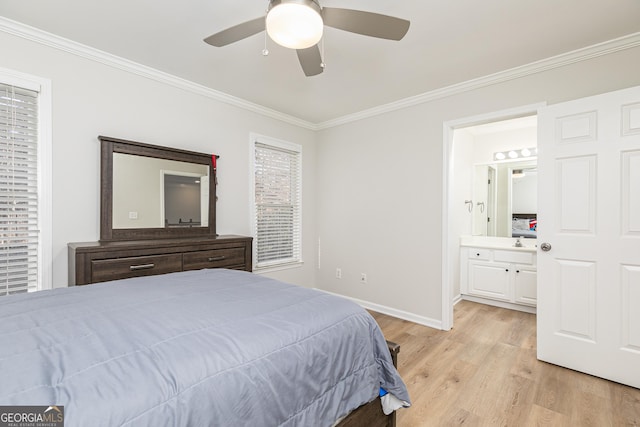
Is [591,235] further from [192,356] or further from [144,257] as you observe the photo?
[144,257]

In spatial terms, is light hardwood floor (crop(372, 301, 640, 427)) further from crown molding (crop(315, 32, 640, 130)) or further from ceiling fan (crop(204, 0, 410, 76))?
crown molding (crop(315, 32, 640, 130))

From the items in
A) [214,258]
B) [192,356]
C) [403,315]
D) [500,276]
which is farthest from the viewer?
[500,276]

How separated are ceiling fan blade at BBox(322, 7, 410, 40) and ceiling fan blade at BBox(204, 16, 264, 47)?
15.1 inches

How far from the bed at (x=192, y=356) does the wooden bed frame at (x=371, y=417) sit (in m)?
0.02

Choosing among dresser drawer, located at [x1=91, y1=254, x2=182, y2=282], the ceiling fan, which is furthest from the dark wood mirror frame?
the ceiling fan

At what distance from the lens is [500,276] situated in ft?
12.8

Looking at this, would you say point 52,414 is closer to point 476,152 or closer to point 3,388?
point 3,388

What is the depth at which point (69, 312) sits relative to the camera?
124 centimetres

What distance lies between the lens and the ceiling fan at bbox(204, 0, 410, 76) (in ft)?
4.56

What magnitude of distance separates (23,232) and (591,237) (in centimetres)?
431

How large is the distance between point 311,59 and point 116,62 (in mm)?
1866

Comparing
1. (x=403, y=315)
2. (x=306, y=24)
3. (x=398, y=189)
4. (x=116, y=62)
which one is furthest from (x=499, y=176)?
(x=116, y=62)

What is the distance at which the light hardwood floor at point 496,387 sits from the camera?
5.95ft

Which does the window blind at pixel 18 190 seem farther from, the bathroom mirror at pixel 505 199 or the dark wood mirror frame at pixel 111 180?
the bathroom mirror at pixel 505 199
